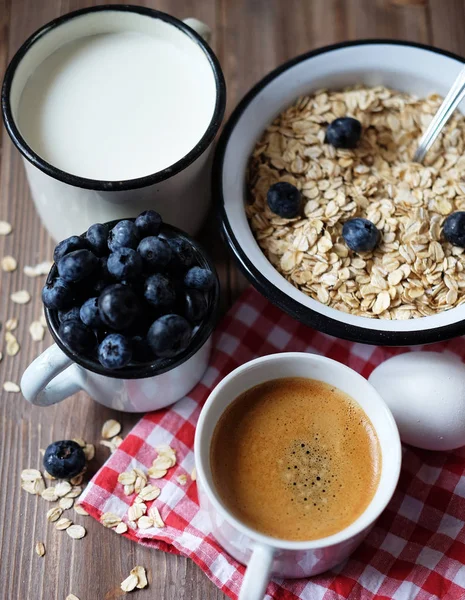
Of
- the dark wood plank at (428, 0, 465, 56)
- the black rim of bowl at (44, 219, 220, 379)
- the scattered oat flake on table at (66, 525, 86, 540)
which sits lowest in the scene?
the scattered oat flake on table at (66, 525, 86, 540)

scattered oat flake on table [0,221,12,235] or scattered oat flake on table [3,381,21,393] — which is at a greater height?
scattered oat flake on table [0,221,12,235]

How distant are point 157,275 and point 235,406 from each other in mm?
198

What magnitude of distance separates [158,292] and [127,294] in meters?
0.04

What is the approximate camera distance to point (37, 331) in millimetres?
1138

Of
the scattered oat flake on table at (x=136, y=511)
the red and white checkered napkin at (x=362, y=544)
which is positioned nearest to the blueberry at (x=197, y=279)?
the red and white checkered napkin at (x=362, y=544)

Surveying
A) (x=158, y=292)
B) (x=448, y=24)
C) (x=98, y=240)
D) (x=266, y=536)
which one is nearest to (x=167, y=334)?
(x=158, y=292)

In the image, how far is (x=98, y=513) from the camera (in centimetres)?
102

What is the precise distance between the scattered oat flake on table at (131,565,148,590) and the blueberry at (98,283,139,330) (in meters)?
0.35

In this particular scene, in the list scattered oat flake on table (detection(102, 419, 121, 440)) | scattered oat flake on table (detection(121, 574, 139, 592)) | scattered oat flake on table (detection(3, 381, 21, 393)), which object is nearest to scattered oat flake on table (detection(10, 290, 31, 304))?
scattered oat flake on table (detection(3, 381, 21, 393))

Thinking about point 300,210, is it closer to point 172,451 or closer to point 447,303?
point 447,303

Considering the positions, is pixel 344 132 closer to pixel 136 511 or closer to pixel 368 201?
pixel 368 201

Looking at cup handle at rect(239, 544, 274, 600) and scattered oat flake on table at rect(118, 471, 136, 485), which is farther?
scattered oat flake on table at rect(118, 471, 136, 485)

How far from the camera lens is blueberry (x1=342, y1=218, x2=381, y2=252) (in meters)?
1.03

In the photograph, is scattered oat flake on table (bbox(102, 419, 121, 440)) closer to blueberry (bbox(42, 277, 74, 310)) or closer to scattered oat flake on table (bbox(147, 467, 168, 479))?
scattered oat flake on table (bbox(147, 467, 168, 479))
